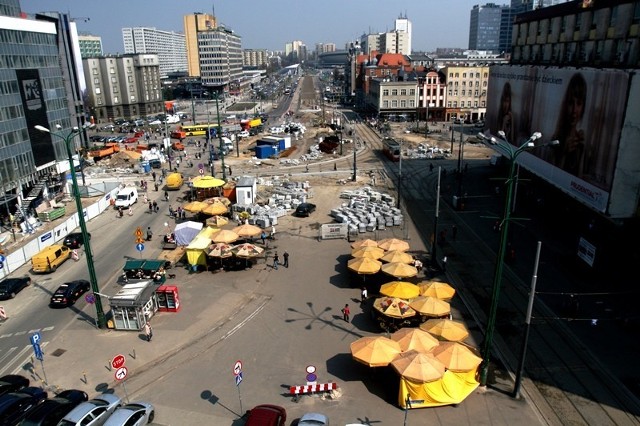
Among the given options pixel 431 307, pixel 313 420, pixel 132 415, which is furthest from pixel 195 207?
pixel 313 420

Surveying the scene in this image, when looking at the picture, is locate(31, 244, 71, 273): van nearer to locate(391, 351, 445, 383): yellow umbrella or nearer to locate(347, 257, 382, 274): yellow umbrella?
locate(347, 257, 382, 274): yellow umbrella

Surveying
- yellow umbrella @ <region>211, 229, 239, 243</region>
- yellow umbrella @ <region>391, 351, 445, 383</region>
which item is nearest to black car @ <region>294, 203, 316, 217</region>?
yellow umbrella @ <region>211, 229, 239, 243</region>

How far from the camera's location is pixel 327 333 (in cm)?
2269

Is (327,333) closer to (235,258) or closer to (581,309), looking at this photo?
(235,258)

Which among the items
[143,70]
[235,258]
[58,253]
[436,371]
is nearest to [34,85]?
[58,253]

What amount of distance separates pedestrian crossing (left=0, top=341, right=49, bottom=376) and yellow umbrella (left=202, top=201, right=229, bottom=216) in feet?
60.1

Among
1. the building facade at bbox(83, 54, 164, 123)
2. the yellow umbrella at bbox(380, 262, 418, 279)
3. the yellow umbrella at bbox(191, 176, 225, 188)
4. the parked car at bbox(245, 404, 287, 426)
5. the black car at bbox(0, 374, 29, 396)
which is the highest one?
the building facade at bbox(83, 54, 164, 123)

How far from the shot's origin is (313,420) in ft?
52.2

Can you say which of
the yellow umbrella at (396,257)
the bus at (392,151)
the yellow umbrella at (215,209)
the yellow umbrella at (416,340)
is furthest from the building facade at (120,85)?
the yellow umbrella at (416,340)

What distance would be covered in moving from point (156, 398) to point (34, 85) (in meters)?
39.9

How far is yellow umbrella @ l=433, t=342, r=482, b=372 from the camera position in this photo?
58.6 ft

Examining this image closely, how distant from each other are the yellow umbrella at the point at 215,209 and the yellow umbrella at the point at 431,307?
71.3 ft

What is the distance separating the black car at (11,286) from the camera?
27.5 meters

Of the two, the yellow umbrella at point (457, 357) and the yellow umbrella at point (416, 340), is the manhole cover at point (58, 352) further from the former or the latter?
the yellow umbrella at point (457, 357)
